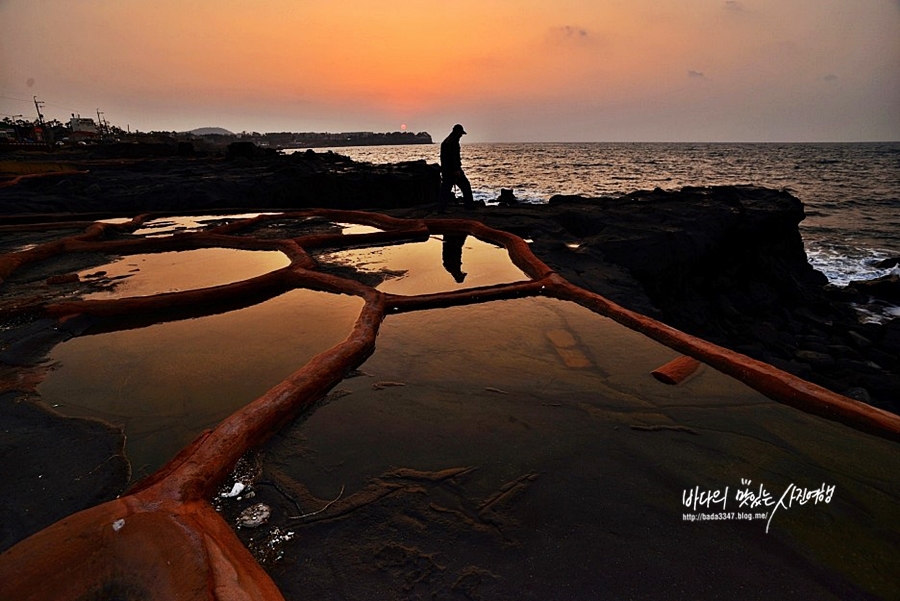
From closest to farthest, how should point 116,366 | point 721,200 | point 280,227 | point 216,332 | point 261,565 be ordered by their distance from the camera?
point 261,565
point 116,366
point 216,332
point 280,227
point 721,200

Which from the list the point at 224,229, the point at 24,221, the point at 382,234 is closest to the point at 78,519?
the point at 382,234

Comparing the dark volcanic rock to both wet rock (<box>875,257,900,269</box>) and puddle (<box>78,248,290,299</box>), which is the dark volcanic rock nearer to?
puddle (<box>78,248,290,299</box>)

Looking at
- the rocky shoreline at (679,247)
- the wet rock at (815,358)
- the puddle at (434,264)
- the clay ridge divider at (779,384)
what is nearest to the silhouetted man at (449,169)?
the rocky shoreline at (679,247)

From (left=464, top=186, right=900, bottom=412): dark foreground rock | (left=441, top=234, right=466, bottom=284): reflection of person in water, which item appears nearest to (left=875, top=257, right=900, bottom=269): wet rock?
(left=464, top=186, right=900, bottom=412): dark foreground rock

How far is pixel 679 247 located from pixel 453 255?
5.82 metres

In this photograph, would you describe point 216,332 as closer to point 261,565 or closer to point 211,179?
point 261,565

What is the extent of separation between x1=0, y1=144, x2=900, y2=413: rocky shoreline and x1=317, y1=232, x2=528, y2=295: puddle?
107cm

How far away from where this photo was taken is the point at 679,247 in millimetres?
10523

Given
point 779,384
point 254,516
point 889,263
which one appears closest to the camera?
point 254,516

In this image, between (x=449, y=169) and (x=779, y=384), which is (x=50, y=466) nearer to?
(x=779, y=384)

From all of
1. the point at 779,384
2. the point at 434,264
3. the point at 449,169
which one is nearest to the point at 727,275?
the point at 449,169

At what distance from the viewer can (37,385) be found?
159 inches

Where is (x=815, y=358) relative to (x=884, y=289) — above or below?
below

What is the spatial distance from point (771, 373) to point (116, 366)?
6.63 metres
